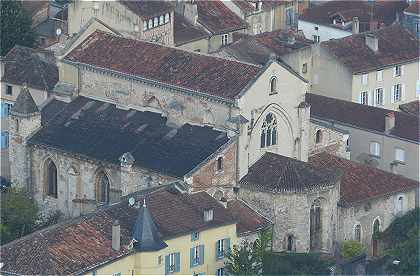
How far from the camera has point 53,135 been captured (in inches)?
4449

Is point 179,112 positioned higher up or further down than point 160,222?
higher up

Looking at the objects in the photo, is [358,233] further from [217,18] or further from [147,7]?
[217,18]

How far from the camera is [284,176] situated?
349 ft

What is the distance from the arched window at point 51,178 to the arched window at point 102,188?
358cm

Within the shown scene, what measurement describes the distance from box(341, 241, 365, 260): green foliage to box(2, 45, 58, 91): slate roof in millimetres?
22319

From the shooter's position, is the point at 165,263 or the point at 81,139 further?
the point at 81,139

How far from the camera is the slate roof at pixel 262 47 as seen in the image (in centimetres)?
12838

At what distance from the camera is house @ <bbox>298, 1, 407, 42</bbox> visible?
→ 14279cm

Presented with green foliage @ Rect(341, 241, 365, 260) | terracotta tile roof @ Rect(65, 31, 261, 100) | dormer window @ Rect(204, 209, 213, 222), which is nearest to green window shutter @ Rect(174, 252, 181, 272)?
dormer window @ Rect(204, 209, 213, 222)

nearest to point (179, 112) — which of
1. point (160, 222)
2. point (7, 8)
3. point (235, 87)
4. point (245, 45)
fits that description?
point (235, 87)

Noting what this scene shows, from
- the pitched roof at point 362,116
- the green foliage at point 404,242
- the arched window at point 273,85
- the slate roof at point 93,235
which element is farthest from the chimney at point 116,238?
the pitched roof at point 362,116

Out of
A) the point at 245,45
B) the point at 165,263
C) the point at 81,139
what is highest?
the point at 245,45

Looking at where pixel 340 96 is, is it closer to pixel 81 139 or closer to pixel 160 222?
pixel 81 139

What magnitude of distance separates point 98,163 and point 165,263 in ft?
46.7
